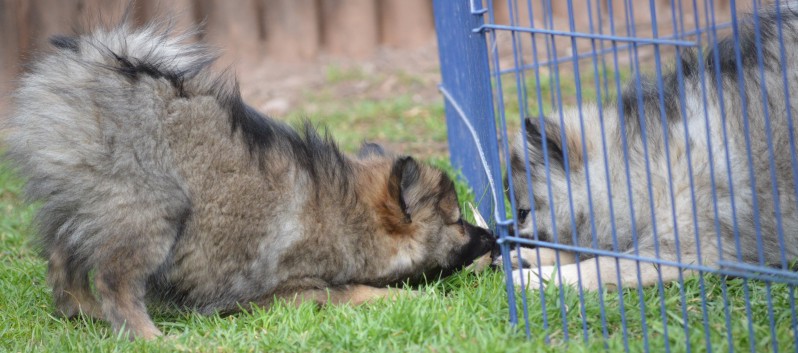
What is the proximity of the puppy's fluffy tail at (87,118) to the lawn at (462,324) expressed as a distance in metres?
0.35

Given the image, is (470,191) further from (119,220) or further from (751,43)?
(119,220)

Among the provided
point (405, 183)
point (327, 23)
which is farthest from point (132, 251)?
point (327, 23)

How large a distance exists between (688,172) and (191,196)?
205 cm

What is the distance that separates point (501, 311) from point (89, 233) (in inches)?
64.7

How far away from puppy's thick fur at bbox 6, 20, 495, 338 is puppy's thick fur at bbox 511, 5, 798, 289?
47 centimetres

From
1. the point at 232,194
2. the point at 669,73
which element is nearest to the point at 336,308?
the point at 232,194

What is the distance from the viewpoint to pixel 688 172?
3752mm

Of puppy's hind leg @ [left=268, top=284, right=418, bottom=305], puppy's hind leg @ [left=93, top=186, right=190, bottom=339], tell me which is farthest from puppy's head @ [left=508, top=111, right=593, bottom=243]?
puppy's hind leg @ [left=93, top=186, right=190, bottom=339]

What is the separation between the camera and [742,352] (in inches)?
119

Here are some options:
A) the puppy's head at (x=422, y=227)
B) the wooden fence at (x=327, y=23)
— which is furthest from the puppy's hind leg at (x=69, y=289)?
the wooden fence at (x=327, y=23)

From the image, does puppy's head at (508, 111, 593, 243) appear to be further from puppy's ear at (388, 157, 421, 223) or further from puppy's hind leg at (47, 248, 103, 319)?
puppy's hind leg at (47, 248, 103, 319)

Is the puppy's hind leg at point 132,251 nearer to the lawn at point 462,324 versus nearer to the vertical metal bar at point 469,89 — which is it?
the lawn at point 462,324

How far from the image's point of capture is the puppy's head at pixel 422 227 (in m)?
3.95

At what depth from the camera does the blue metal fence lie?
3152 millimetres
